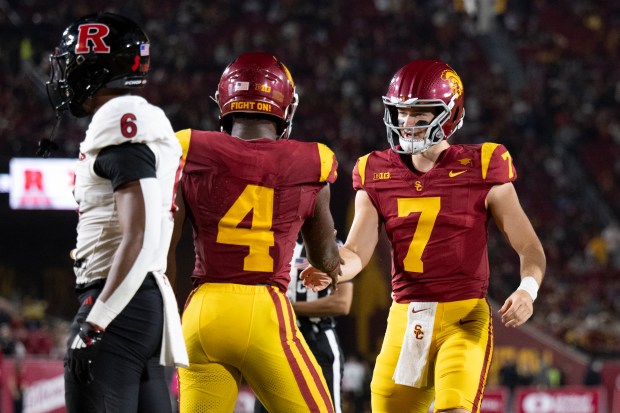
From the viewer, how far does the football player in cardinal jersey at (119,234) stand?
11.6 ft

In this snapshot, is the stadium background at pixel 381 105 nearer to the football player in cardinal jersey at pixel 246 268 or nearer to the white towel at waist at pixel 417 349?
the white towel at waist at pixel 417 349

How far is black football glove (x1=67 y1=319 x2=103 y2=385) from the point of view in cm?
350

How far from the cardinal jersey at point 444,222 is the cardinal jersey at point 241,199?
844 millimetres

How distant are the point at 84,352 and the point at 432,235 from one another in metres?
1.96

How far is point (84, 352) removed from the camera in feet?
11.5

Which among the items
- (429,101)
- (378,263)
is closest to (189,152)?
(429,101)

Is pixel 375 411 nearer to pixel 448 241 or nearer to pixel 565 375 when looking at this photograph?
pixel 448 241

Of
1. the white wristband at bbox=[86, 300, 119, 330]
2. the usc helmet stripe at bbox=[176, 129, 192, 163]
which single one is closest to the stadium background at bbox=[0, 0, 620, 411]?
the usc helmet stripe at bbox=[176, 129, 192, 163]

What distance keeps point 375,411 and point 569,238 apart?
1532 cm

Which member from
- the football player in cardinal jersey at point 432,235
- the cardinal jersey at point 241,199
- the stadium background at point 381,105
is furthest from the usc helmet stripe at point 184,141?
the stadium background at point 381,105

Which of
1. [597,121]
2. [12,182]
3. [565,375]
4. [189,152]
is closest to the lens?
[189,152]

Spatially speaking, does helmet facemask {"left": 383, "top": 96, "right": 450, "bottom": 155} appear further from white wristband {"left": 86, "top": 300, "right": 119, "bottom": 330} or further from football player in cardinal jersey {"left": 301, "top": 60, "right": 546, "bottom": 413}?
white wristband {"left": 86, "top": 300, "right": 119, "bottom": 330}

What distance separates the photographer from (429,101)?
4996 mm

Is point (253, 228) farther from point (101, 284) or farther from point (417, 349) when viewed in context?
point (417, 349)
